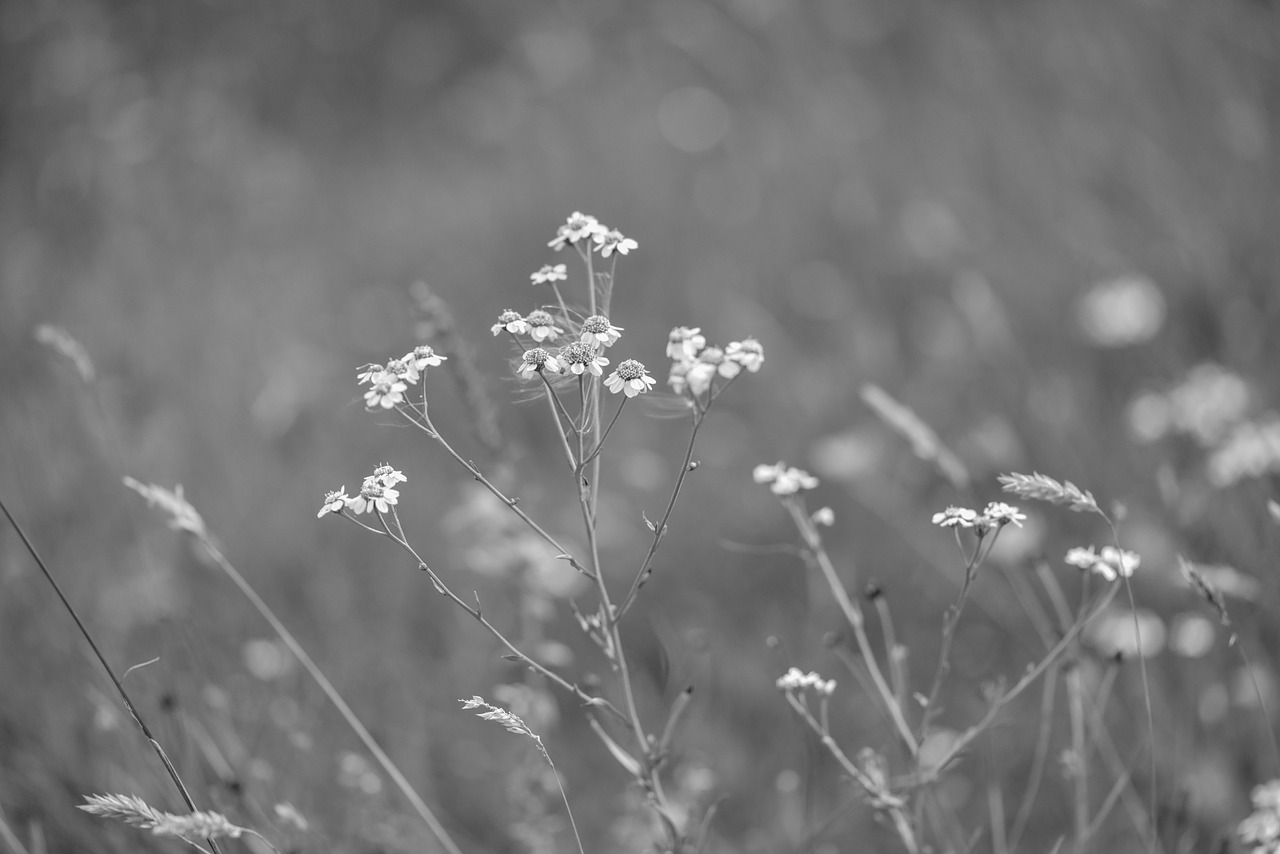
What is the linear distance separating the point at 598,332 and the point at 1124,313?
307 cm

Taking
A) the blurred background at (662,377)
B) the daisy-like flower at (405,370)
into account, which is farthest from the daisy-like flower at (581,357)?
the blurred background at (662,377)

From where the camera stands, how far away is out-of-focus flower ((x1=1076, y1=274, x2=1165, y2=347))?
3.93 meters

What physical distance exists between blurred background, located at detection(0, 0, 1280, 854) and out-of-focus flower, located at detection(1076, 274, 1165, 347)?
28 millimetres

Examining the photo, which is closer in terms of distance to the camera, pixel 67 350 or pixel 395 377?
pixel 395 377

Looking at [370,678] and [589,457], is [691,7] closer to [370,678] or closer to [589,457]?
[370,678]

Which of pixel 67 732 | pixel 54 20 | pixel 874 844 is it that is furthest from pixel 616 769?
pixel 54 20

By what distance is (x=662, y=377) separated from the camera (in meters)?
4.96

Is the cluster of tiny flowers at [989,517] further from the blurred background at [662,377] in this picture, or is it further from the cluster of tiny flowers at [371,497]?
the cluster of tiny flowers at [371,497]

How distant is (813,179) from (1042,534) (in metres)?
3.14

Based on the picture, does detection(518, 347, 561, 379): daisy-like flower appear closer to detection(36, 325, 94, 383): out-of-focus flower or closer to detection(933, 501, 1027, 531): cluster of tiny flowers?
detection(933, 501, 1027, 531): cluster of tiny flowers

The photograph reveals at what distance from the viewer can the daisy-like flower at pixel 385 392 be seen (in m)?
1.61

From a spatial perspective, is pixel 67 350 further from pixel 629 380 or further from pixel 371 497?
pixel 629 380

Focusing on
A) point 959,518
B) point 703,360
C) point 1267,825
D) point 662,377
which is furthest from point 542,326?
point 662,377

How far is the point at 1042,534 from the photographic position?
11.2 feet
